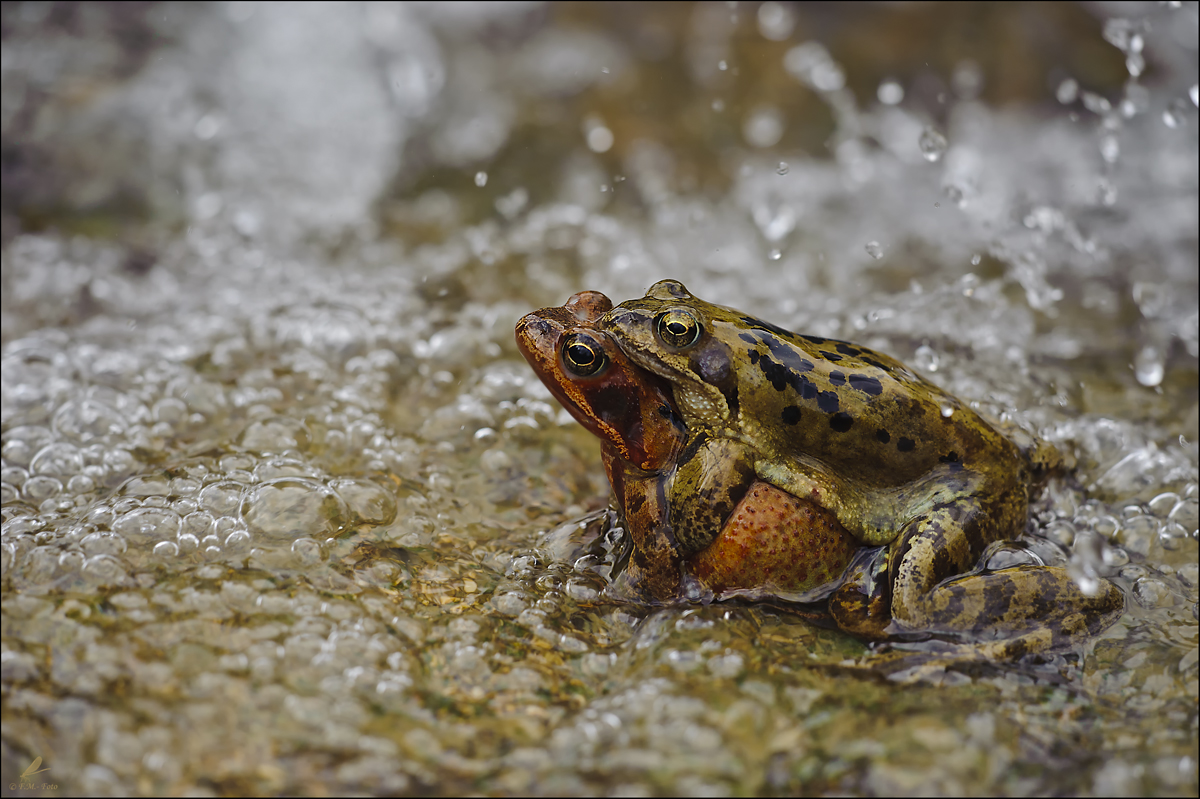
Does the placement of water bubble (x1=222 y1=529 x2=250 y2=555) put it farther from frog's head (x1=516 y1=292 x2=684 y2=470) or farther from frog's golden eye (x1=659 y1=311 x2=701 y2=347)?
frog's golden eye (x1=659 y1=311 x2=701 y2=347)

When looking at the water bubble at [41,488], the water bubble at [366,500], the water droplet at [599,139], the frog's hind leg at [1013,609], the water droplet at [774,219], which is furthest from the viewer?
the water droplet at [599,139]

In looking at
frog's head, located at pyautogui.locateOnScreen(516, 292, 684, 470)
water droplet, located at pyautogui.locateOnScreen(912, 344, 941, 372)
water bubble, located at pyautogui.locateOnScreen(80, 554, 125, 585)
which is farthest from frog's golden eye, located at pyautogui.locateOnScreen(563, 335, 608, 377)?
water droplet, located at pyautogui.locateOnScreen(912, 344, 941, 372)

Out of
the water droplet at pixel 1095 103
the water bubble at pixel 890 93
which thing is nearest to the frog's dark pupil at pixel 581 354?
the water bubble at pixel 890 93

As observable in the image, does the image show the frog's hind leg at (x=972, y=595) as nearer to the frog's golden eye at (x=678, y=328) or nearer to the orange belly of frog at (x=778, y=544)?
the orange belly of frog at (x=778, y=544)

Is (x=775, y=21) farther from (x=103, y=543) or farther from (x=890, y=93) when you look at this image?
(x=103, y=543)

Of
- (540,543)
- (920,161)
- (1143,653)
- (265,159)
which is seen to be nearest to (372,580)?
(540,543)
